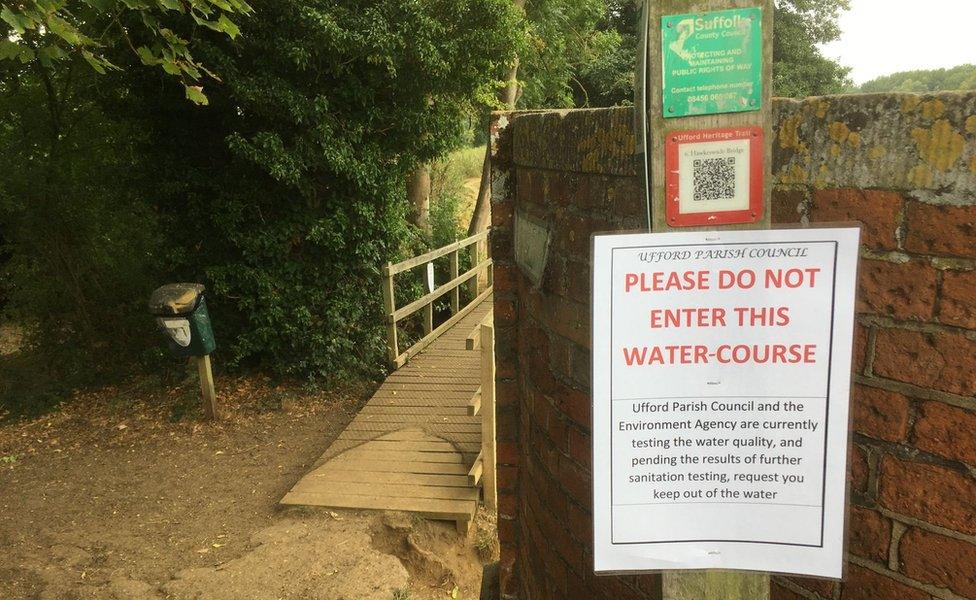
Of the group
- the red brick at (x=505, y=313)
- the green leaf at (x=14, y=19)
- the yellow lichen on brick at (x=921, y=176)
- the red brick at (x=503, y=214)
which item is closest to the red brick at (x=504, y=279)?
the red brick at (x=505, y=313)

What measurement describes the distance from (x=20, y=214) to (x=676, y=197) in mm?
9173

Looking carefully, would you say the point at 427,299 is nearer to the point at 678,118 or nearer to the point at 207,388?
the point at 207,388

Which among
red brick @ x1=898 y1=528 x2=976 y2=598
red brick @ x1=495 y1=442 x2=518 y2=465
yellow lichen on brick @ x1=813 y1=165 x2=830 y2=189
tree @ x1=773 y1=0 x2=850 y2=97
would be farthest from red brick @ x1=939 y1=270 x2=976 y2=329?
tree @ x1=773 y1=0 x2=850 y2=97

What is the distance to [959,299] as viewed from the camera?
1032 mm

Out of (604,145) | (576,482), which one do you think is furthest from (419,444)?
(604,145)

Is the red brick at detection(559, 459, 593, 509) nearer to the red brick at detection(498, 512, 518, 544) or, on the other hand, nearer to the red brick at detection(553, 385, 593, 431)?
the red brick at detection(553, 385, 593, 431)

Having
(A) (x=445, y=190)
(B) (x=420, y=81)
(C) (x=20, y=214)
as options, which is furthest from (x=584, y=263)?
(A) (x=445, y=190)

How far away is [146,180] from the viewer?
752cm

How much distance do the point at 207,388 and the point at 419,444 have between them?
2567 mm

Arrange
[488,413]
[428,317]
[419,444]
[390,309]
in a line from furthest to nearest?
[428,317]
[390,309]
[419,444]
[488,413]

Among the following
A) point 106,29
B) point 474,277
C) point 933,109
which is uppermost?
point 106,29

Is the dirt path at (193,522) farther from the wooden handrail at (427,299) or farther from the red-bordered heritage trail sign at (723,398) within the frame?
the red-bordered heritage trail sign at (723,398)

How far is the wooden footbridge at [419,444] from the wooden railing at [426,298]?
2 cm

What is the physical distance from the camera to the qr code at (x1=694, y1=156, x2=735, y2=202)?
1003 mm
